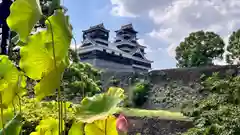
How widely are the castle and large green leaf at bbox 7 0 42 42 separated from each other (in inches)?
541

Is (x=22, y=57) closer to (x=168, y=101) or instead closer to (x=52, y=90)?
(x=52, y=90)

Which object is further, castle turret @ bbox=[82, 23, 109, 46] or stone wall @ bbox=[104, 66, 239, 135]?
castle turret @ bbox=[82, 23, 109, 46]

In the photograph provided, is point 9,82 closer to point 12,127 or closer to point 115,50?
point 12,127

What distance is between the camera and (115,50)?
16625 mm

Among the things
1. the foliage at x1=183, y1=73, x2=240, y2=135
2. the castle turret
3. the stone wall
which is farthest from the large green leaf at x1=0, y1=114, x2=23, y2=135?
the castle turret

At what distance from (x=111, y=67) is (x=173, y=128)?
9.10m

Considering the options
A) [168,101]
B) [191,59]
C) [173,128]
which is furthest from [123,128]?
[191,59]

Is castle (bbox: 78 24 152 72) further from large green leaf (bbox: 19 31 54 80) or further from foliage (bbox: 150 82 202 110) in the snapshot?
large green leaf (bbox: 19 31 54 80)

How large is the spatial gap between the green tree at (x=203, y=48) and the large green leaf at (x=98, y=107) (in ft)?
46.6

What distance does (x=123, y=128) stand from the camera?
0.36 meters

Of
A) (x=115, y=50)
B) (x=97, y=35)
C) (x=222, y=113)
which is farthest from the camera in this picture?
(x=97, y=35)

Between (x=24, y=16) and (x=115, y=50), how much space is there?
16321 millimetres

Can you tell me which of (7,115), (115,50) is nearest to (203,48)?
(115,50)

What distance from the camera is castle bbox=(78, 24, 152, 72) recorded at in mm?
15430
